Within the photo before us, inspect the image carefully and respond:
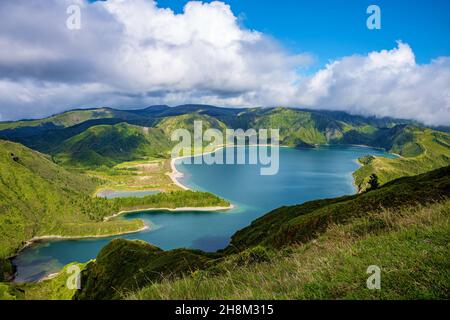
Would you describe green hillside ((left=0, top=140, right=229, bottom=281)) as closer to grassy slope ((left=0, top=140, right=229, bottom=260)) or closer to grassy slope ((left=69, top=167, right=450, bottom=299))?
grassy slope ((left=0, top=140, right=229, bottom=260))

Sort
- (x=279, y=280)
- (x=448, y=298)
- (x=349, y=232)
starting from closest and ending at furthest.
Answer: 1. (x=448, y=298)
2. (x=279, y=280)
3. (x=349, y=232)

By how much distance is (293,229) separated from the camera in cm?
4125

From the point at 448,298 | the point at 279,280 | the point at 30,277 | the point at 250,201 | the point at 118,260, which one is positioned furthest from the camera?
the point at 250,201

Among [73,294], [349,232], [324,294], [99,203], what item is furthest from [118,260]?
[99,203]

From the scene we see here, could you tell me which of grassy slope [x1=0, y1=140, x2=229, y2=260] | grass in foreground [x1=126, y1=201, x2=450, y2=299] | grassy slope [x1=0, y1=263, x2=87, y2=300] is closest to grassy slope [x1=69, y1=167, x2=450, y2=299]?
grass in foreground [x1=126, y1=201, x2=450, y2=299]

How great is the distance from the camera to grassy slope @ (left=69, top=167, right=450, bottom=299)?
76.5ft

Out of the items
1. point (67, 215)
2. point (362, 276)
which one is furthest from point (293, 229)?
point (67, 215)

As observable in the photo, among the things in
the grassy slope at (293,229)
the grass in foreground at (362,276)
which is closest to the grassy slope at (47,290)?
the grassy slope at (293,229)

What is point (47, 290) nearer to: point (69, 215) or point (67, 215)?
point (69, 215)

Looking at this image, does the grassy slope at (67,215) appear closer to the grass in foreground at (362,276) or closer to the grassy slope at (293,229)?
the grassy slope at (293,229)

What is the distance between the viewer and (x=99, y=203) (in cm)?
19588
